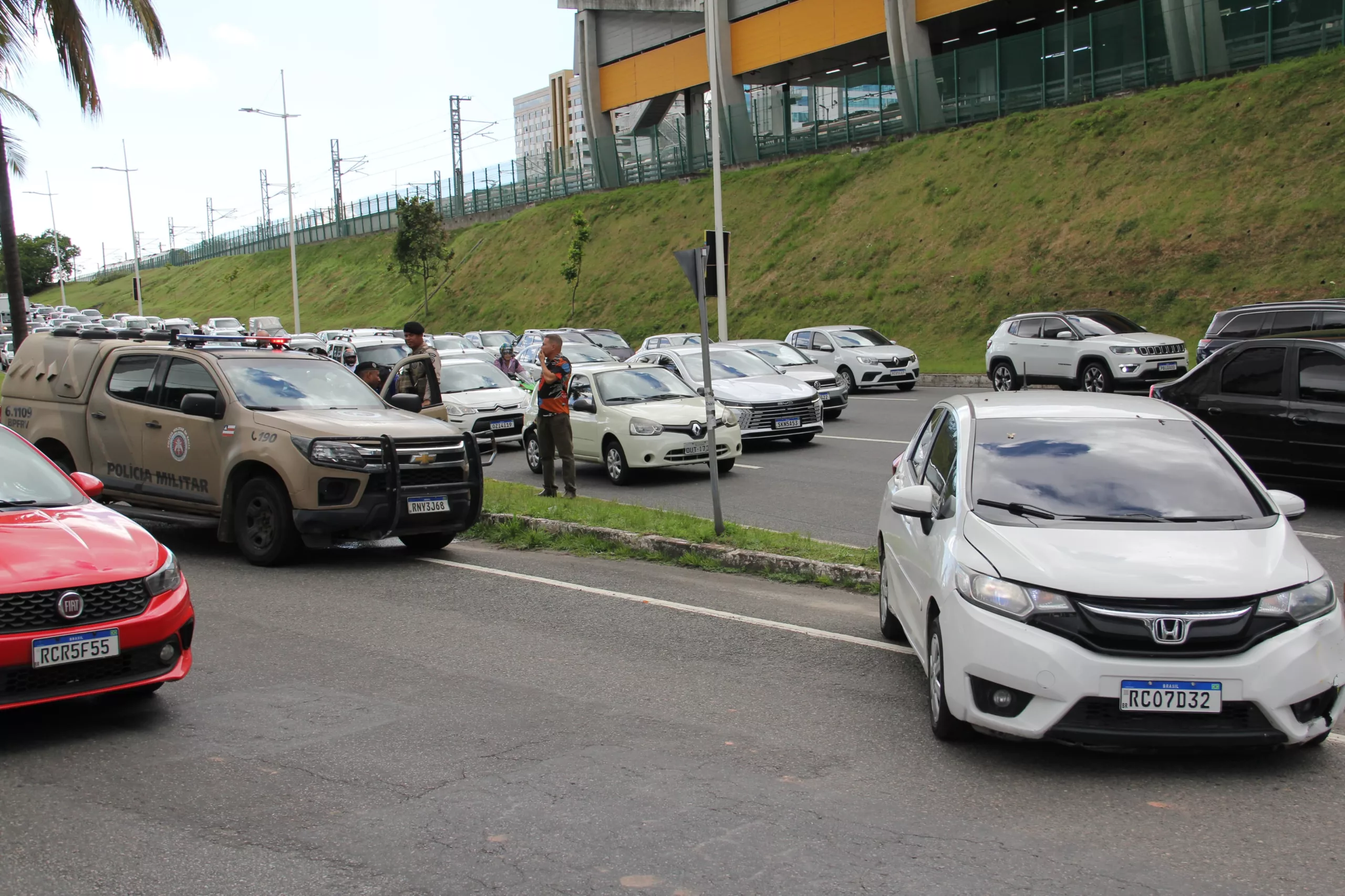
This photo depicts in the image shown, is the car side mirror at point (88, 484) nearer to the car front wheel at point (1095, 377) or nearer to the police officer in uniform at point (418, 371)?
the police officer in uniform at point (418, 371)

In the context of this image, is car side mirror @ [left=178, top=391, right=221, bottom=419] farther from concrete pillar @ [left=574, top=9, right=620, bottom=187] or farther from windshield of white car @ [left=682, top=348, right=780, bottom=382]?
concrete pillar @ [left=574, top=9, right=620, bottom=187]

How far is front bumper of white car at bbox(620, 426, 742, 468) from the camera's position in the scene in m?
15.6

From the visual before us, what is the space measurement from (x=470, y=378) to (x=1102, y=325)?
1237 cm

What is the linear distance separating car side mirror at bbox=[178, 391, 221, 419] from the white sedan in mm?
5587

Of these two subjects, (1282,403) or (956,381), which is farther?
(956,381)

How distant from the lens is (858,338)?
28609 millimetres

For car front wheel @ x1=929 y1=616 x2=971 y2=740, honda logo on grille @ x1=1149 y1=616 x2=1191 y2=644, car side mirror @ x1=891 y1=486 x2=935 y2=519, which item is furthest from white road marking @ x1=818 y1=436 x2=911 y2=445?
honda logo on grille @ x1=1149 y1=616 x2=1191 y2=644

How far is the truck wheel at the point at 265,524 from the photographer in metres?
10.1

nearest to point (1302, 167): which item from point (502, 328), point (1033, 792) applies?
point (1033, 792)

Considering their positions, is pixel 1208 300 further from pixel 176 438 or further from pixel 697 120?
pixel 697 120

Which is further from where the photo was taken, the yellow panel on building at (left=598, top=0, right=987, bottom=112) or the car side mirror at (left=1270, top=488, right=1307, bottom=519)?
the yellow panel on building at (left=598, top=0, right=987, bottom=112)

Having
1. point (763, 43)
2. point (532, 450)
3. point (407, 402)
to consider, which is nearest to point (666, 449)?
point (532, 450)

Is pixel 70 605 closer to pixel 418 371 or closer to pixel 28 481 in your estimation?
pixel 28 481

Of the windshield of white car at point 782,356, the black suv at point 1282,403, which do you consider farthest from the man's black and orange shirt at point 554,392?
the windshield of white car at point 782,356
